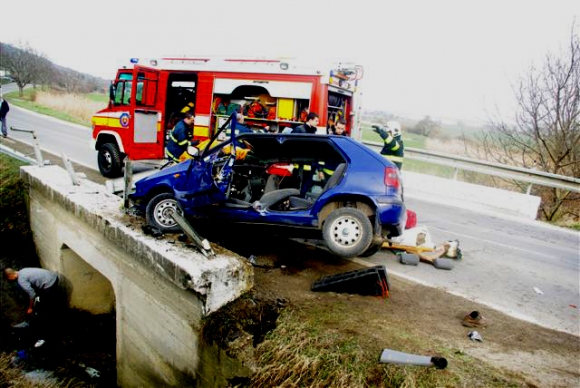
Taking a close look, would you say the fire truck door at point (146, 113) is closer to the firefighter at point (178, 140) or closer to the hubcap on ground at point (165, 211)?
the firefighter at point (178, 140)

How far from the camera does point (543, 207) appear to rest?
12.2 meters

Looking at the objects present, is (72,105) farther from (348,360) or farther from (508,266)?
(348,360)

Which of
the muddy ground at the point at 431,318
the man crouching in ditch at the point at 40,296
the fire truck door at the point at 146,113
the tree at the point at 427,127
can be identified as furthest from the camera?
the tree at the point at 427,127

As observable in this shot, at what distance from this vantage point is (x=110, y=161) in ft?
30.6

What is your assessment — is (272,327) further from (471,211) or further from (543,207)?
(543,207)

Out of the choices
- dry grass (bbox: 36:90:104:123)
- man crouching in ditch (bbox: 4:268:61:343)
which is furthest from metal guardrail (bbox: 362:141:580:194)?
dry grass (bbox: 36:90:104:123)

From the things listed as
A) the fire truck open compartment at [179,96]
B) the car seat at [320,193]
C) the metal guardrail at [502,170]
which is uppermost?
the fire truck open compartment at [179,96]

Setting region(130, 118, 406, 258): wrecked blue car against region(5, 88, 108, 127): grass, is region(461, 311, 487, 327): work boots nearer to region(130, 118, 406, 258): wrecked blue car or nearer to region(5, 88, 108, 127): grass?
region(130, 118, 406, 258): wrecked blue car

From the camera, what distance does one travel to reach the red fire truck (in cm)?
791

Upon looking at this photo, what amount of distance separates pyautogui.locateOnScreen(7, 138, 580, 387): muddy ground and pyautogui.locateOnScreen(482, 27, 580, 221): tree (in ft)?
30.7

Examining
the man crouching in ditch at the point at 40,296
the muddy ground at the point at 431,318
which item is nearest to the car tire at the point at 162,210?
the muddy ground at the point at 431,318

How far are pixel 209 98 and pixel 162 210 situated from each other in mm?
3946

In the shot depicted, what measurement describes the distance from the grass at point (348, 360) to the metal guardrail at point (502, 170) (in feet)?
28.5

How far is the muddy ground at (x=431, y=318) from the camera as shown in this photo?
11.6 ft
